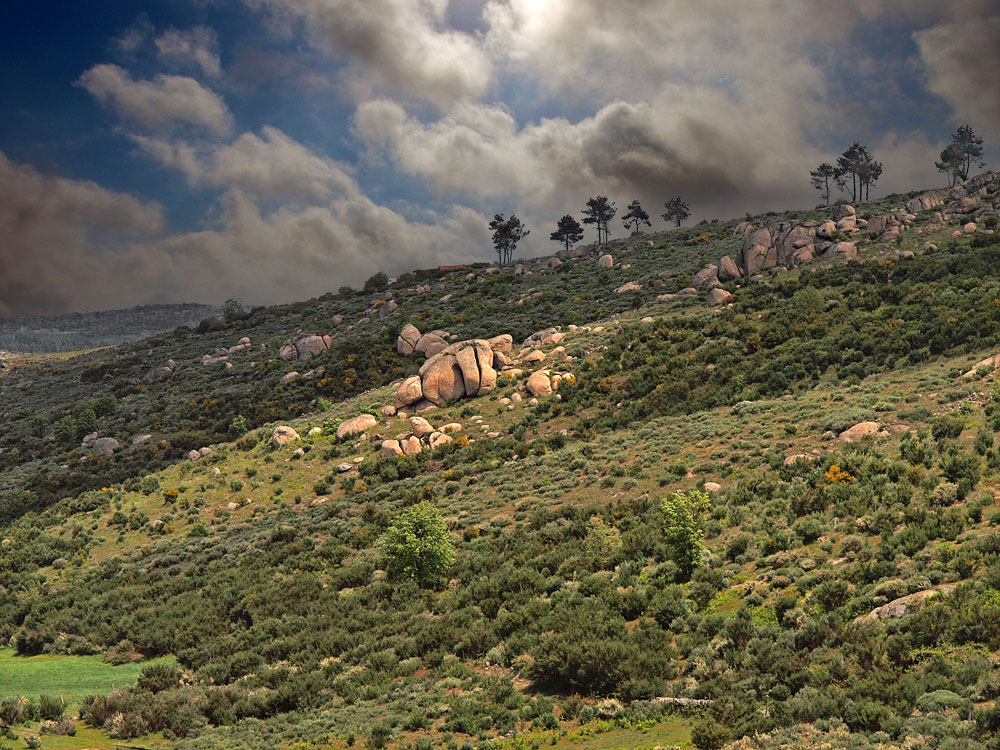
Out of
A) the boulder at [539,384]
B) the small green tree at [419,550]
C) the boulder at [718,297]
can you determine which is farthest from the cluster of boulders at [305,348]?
the small green tree at [419,550]

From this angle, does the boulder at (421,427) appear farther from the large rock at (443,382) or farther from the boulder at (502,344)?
the boulder at (502,344)

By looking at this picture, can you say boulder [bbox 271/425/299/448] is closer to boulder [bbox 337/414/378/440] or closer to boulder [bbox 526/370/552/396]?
boulder [bbox 337/414/378/440]

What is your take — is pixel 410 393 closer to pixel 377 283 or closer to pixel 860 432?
pixel 860 432

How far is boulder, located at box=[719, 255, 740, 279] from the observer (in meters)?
74.1

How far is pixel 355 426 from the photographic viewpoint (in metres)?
52.4

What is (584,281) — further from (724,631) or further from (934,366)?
(724,631)

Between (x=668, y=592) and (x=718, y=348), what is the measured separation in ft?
116

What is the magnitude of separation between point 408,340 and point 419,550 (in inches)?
2130

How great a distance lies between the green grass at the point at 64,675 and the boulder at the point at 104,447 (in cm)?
4481

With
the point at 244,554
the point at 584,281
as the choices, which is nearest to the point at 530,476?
the point at 244,554

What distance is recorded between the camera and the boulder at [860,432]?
2888 centimetres

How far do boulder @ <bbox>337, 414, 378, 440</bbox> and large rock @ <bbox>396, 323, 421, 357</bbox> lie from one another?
24718 mm

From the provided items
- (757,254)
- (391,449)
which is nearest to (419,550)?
(391,449)

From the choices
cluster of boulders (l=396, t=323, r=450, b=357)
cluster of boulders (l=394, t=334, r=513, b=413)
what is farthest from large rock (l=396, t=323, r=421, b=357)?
cluster of boulders (l=394, t=334, r=513, b=413)
